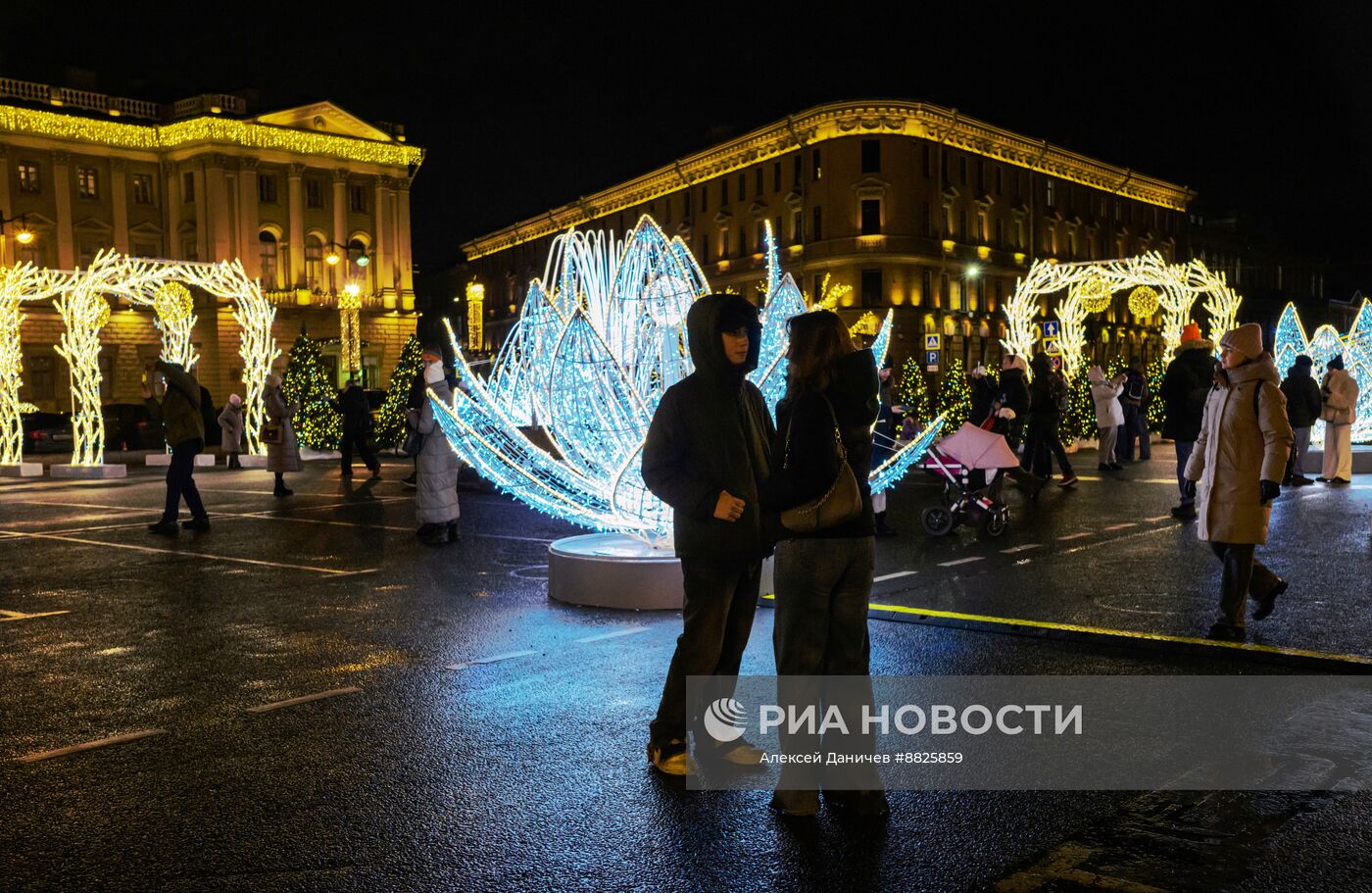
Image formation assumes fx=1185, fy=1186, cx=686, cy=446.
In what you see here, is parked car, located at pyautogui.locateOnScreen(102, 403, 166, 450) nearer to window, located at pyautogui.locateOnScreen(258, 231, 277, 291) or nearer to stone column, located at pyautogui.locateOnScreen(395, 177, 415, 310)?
window, located at pyautogui.locateOnScreen(258, 231, 277, 291)

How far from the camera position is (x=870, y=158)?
2603 inches

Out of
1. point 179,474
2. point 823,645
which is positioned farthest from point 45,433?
point 823,645

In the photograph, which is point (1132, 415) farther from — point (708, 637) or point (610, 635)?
point (708, 637)

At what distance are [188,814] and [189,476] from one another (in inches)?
373

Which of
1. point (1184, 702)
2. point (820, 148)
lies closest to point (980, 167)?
point (820, 148)

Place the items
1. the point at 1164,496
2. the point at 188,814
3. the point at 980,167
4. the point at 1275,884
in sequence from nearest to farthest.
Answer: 1. the point at 1275,884
2. the point at 188,814
3. the point at 1164,496
4. the point at 980,167

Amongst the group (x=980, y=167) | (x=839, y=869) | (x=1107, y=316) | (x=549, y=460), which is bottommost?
(x=839, y=869)

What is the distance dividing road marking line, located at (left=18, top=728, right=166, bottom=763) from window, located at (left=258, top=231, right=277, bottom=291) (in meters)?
62.7

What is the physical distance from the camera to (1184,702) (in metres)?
5.41

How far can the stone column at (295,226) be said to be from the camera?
2522 inches

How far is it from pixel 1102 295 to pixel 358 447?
16.9 meters

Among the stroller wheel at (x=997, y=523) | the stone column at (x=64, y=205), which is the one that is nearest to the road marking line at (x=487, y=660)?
the stroller wheel at (x=997, y=523)

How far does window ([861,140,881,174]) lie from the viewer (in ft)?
216

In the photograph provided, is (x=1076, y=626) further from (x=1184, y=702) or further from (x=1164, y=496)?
(x=1164, y=496)
